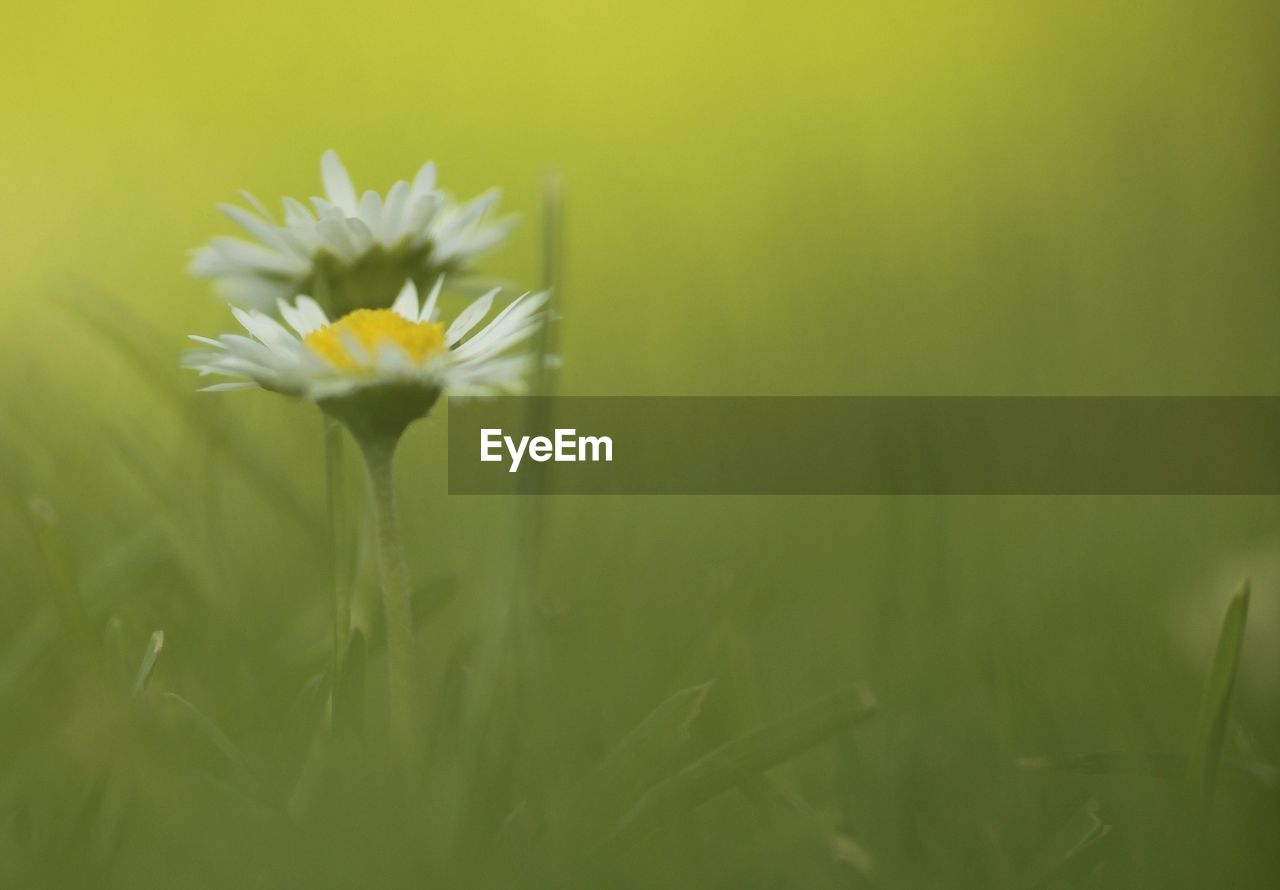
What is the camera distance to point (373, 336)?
683 millimetres

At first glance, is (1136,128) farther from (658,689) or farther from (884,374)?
(658,689)

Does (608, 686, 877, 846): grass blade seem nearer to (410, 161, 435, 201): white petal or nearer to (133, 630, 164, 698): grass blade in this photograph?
(133, 630, 164, 698): grass blade

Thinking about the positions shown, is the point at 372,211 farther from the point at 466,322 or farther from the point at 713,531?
the point at 713,531

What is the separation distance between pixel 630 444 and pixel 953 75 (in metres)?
1.74

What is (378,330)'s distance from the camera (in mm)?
688

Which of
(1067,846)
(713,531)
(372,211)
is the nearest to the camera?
(1067,846)

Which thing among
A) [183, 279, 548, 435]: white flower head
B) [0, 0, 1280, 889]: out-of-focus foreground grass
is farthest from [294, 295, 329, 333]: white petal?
[0, 0, 1280, 889]: out-of-focus foreground grass

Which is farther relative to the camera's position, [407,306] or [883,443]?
[883,443]

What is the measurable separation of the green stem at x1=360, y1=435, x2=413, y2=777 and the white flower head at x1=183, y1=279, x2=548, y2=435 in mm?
21

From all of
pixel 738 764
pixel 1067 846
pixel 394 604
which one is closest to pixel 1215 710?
pixel 1067 846

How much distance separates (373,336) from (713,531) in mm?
583

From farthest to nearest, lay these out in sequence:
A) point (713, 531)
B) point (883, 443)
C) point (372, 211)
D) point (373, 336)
Result: point (713, 531) < point (883, 443) < point (372, 211) < point (373, 336)

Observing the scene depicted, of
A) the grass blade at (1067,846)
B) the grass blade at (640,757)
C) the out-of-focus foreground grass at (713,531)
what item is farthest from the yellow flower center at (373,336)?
the grass blade at (1067,846)

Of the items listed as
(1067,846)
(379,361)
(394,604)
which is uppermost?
(379,361)
